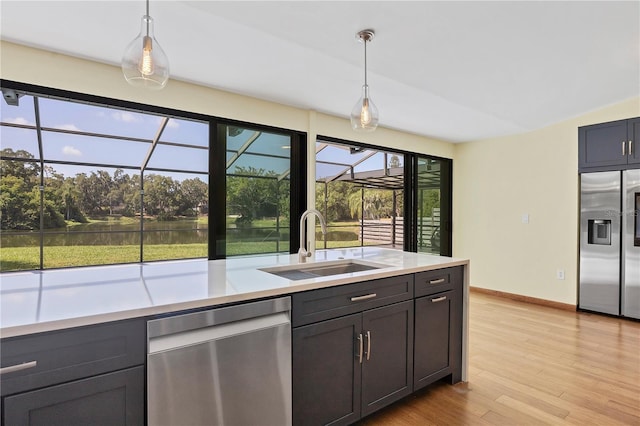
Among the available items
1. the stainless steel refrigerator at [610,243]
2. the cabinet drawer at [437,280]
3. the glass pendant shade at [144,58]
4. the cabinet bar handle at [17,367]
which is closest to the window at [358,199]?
the stainless steel refrigerator at [610,243]

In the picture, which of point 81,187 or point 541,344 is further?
point 81,187

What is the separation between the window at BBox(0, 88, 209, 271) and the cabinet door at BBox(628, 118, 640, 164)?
504cm

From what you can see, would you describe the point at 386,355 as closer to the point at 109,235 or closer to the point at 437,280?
the point at 437,280

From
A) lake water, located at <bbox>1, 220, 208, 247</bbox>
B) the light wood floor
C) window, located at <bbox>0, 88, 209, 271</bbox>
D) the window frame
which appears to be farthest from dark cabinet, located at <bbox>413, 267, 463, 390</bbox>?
lake water, located at <bbox>1, 220, 208, 247</bbox>

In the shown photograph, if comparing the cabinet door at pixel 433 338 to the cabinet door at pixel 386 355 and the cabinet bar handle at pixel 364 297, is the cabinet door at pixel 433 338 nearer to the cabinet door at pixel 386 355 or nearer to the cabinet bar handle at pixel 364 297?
the cabinet door at pixel 386 355

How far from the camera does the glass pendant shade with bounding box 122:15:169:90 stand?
59.0 inches

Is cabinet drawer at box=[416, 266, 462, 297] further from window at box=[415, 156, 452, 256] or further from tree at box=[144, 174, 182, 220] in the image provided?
tree at box=[144, 174, 182, 220]

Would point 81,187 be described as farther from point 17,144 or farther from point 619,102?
point 619,102

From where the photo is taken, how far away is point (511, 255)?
475cm

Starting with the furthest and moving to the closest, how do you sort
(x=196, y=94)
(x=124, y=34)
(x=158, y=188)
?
1. (x=158, y=188)
2. (x=196, y=94)
3. (x=124, y=34)

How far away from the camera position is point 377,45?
2295 millimetres

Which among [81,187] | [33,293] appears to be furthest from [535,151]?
[81,187]

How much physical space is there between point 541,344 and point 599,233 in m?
1.82

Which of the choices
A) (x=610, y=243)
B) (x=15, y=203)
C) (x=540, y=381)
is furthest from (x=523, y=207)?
(x=15, y=203)
